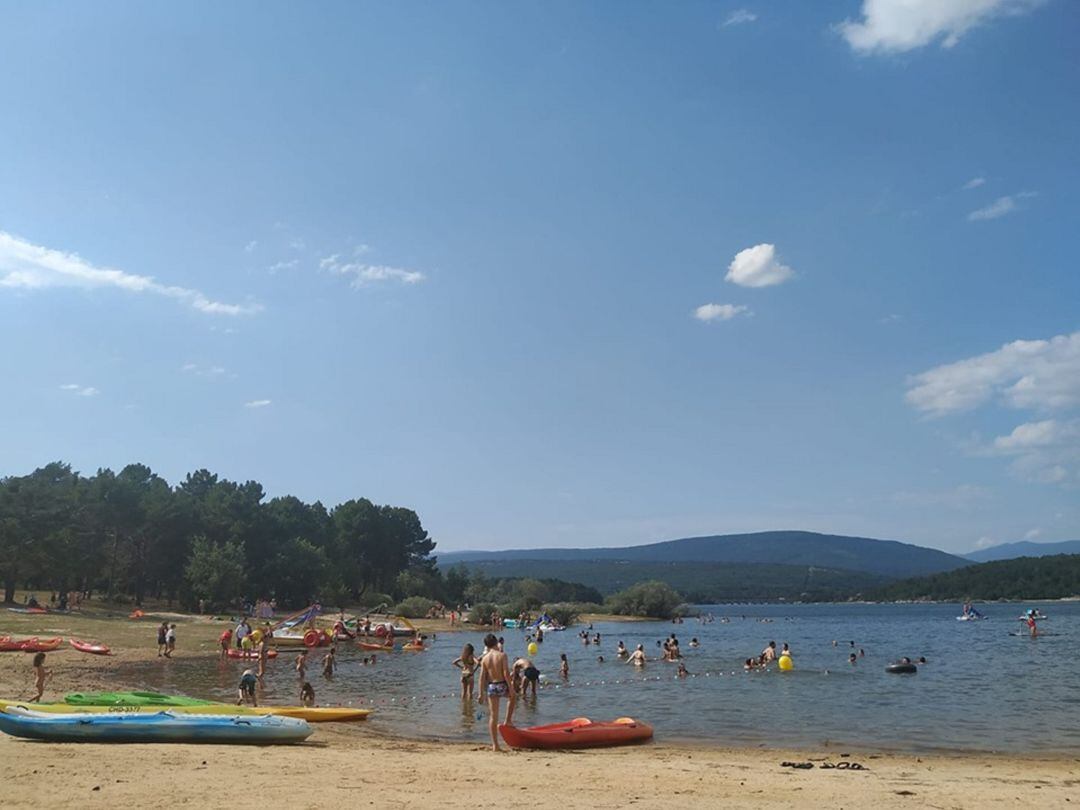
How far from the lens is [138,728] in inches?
530

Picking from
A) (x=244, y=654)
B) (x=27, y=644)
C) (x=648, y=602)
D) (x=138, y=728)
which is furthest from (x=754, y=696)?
(x=648, y=602)

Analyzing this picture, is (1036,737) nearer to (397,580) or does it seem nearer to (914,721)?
(914,721)

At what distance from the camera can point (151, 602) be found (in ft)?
245

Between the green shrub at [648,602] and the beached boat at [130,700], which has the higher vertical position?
the beached boat at [130,700]

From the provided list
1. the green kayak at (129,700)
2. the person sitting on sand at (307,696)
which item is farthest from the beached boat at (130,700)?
the person sitting on sand at (307,696)

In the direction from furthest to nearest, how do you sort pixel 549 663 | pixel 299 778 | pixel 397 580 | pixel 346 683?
pixel 397 580 < pixel 549 663 < pixel 346 683 < pixel 299 778

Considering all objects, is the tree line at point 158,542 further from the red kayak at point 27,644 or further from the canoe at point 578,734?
the canoe at point 578,734

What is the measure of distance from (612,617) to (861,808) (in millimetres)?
105946

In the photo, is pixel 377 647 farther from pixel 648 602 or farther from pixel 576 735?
pixel 648 602

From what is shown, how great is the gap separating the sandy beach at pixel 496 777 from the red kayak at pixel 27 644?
22.9m

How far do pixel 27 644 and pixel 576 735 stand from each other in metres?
27.5

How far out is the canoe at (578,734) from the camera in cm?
1509

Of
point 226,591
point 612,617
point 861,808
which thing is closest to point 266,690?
point 861,808

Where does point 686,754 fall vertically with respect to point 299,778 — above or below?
below
